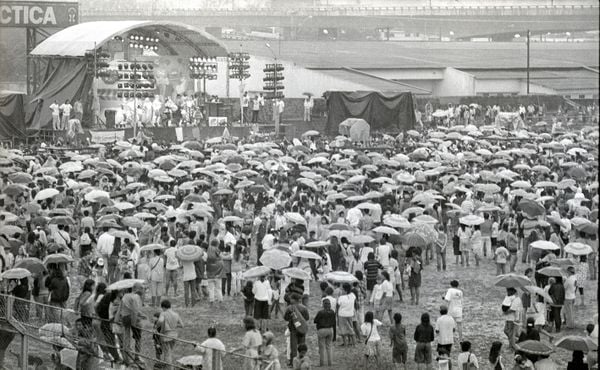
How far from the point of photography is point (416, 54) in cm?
6950

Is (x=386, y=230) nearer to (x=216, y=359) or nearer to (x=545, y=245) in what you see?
(x=545, y=245)

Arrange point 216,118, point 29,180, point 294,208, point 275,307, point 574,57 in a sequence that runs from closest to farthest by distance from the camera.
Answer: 1. point 275,307
2. point 294,208
3. point 29,180
4. point 216,118
5. point 574,57

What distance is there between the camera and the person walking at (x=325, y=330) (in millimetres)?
14609

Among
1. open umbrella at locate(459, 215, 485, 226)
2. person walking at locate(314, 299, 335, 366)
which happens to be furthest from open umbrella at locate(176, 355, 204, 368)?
open umbrella at locate(459, 215, 485, 226)

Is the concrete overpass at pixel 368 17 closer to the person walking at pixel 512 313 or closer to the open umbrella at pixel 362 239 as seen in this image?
the open umbrella at pixel 362 239

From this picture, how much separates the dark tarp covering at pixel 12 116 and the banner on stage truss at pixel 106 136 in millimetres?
4290

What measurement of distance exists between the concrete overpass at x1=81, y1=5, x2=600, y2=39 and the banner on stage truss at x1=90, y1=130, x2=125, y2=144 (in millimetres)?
51618

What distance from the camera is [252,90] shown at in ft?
190

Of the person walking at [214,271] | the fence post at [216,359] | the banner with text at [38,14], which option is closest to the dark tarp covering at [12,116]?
the banner with text at [38,14]

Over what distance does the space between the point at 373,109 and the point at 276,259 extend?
32877 millimetres

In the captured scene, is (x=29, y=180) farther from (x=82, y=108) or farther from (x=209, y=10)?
(x=209, y=10)

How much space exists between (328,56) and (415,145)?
30650 mm

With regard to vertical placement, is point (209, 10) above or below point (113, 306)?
above

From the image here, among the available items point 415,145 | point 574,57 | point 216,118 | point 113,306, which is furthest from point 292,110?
point 113,306
